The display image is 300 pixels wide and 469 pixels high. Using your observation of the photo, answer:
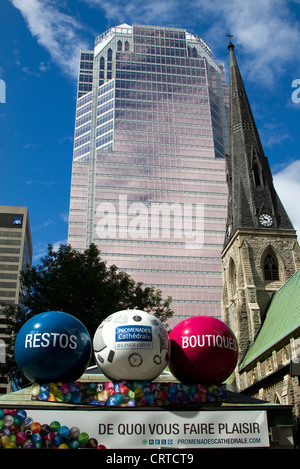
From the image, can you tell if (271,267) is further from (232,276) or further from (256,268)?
(232,276)

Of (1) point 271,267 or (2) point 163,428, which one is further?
(1) point 271,267

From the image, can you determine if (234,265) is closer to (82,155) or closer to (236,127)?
(236,127)

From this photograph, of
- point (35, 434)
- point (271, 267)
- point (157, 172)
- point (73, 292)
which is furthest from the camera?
point (157, 172)

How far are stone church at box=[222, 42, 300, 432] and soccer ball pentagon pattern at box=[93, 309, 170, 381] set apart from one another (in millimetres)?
15128

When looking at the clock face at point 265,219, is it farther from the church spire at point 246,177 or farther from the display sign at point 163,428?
the display sign at point 163,428

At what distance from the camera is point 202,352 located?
37.6 feet

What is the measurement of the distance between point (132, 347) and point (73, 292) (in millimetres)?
16473

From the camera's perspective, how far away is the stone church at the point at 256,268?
91.8 feet

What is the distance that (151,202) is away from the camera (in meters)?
88.3

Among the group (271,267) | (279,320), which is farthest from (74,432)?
(271,267)

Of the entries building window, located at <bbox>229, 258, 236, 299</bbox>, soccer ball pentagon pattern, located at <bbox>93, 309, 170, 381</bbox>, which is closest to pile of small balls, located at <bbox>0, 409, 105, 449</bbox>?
soccer ball pentagon pattern, located at <bbox>93, 309, 170, 381</bbox>

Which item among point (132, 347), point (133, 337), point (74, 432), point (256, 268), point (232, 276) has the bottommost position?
point (74, 432)

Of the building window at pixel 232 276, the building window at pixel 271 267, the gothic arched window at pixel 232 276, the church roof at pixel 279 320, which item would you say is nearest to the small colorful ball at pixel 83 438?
the church roof at pixel 279 320
